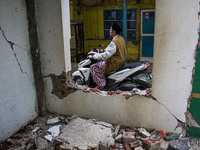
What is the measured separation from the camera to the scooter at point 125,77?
12.7 ft

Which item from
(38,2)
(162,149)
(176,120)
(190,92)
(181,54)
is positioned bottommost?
(162,149)


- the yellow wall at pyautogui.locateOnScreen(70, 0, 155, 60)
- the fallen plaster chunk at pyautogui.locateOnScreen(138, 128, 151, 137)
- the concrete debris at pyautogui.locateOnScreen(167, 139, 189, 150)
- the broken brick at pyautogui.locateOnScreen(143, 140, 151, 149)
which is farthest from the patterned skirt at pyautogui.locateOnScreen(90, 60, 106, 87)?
the yellow wall at pyautogui.locateOnScreen(70, 0, 155, 60)

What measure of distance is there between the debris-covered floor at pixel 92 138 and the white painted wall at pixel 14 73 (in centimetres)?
24

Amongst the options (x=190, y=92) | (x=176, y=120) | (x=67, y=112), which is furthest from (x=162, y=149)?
(x=67, y=112)

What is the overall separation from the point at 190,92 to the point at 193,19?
0.97 m

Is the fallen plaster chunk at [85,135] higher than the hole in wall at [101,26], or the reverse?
the hole in wall at [101,26]

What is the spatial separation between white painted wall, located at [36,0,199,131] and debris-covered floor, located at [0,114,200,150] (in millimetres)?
194

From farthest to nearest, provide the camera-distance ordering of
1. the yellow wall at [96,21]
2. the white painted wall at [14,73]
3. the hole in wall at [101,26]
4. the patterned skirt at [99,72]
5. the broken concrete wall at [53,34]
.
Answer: the yellow wall at [96,21]
the hole in wall at [101,26]
the patterned skirt at [99,72]
the broken concrete wall at [53,34]
the white painted wall at [14,73]

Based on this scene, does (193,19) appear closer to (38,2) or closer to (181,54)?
(181,54)

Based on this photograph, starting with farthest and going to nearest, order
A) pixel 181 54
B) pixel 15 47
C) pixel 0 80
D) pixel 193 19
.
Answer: pixel 15 47 → pixel 0 80 → pixel 181 54 → pixel 193 19

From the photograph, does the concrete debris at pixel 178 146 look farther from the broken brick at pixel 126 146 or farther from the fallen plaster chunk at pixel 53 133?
the fallen plaster chunk at pixel 53 133

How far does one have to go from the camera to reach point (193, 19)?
2305mm

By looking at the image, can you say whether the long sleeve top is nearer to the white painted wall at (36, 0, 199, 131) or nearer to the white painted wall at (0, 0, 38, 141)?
the white painted wall at (36, 0, 199, 131)

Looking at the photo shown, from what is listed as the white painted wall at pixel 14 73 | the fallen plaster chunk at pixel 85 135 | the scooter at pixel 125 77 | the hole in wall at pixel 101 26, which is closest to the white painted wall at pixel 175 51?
the fallen plaster chunk at pixel 85 135
